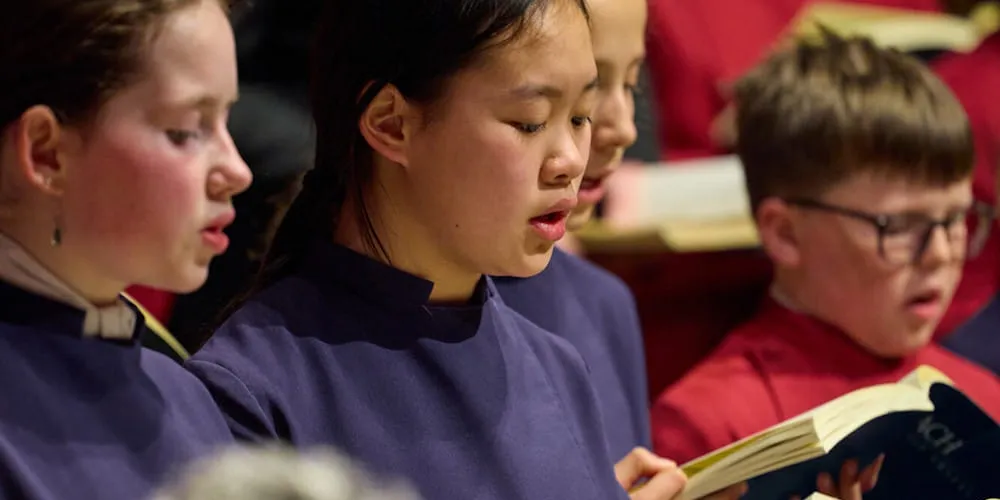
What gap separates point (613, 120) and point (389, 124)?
0.36m

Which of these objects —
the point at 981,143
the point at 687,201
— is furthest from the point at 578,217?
the point at 981,143

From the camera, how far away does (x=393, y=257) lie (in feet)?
3.86

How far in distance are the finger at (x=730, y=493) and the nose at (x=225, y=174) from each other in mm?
551

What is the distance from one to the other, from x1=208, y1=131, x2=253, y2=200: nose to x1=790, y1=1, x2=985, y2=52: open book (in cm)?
155

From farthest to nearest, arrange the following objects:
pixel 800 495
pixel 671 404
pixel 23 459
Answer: pixel 671 404 → pixel 800 495 → pixel 23 459

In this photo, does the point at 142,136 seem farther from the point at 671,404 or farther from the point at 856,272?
the point at 856,272

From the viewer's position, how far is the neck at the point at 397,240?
117cm

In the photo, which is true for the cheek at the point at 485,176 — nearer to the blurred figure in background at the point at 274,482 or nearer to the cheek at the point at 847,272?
the blurred figure in background at the point at 274,482

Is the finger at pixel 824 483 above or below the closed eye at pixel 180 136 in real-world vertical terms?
below

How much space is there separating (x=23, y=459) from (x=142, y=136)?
0.67ft

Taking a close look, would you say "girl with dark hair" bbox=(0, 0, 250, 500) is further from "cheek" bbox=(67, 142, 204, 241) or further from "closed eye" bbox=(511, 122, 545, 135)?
"closed eye" bbox=(511, 122, 545, 135)

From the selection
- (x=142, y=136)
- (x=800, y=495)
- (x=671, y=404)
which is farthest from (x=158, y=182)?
(x=671, y=404)

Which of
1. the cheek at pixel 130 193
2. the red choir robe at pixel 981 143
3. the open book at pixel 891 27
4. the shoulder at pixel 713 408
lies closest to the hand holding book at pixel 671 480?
the shoulder at pixel 713 408

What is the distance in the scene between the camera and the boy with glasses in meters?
1.73
